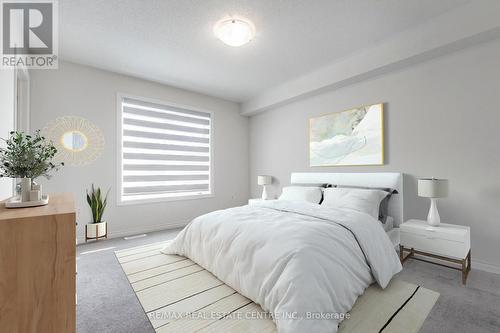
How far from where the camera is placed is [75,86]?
11.2 feet

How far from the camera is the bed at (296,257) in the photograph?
1.48 m

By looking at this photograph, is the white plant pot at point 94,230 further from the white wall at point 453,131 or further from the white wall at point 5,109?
the white wall at point 453,131

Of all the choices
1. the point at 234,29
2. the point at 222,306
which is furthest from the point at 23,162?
the point at 234,29

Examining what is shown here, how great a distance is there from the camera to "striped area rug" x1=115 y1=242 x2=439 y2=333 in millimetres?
1567

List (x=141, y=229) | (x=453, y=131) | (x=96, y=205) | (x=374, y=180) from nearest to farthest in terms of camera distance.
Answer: (x=453, y=131), (x=374, y=180), (x=96, y=205), (x=141, y=229)

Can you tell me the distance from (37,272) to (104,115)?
3.28 metres

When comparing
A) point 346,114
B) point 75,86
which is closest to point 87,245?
point 75,86

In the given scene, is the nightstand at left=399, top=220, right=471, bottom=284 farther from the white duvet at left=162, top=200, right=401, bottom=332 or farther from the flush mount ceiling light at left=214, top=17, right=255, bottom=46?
the flush mount ceiling light at left=214, top=17, right=255, bottom=46

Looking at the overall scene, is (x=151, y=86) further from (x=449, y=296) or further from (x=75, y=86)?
(x=449, y=296)

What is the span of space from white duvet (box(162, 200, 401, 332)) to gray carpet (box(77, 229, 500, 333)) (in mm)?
403

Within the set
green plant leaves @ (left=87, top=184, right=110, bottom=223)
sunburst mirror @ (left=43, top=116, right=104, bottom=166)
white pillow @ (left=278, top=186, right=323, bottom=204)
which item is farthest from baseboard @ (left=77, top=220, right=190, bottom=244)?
white pillow @ (left=278, top=186, right=323, bottom=204)

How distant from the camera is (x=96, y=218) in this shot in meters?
3.38

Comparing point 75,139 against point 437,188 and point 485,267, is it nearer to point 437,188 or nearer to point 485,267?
point 437,188

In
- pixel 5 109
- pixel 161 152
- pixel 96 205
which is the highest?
pixel 5 109
